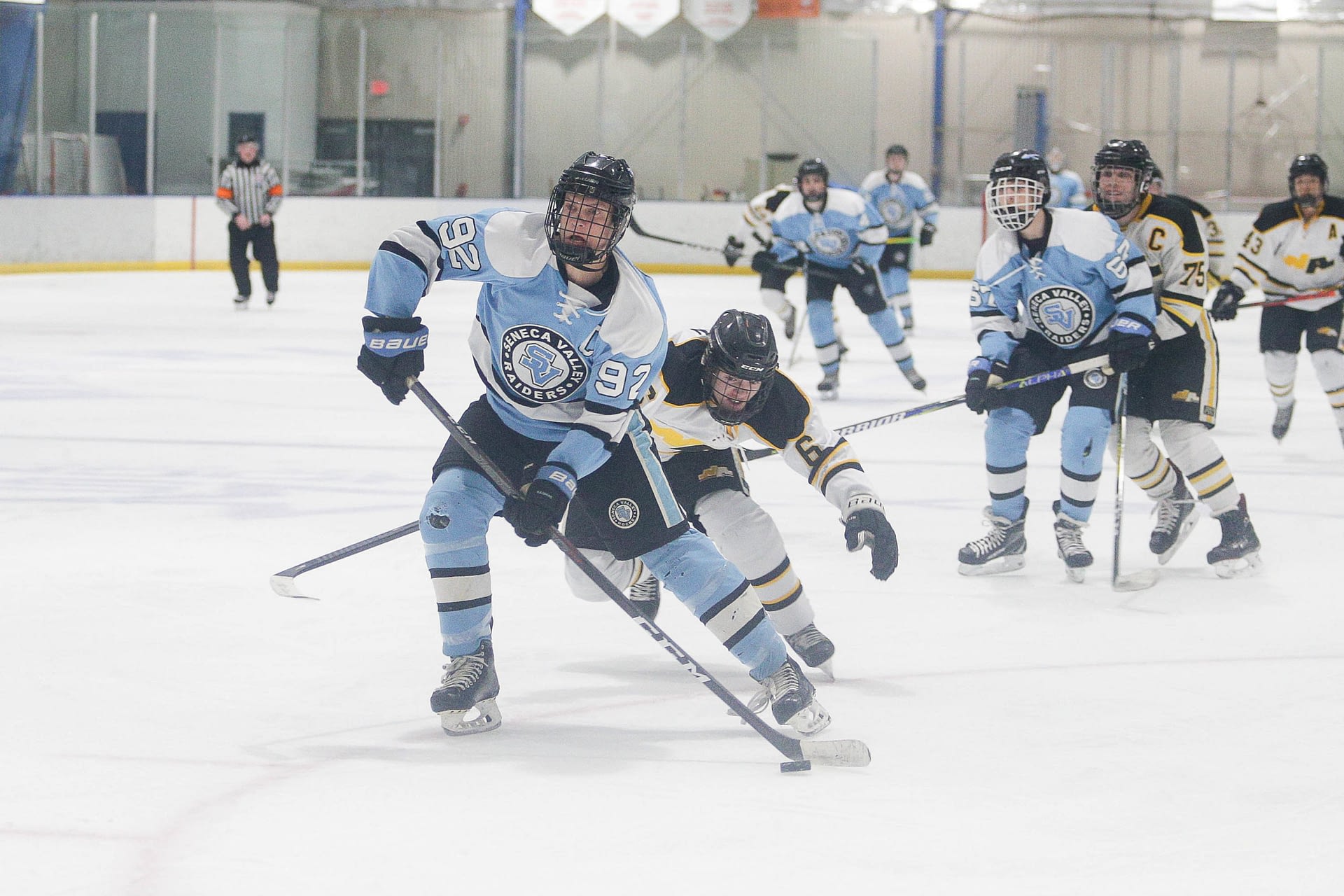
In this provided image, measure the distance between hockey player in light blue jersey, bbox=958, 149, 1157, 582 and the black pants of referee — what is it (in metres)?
7.65

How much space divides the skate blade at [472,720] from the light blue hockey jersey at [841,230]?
516cm

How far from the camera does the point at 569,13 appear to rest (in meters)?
16.4

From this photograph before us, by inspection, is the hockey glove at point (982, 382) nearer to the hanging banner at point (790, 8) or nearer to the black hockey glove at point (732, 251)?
the black hockey glove at point (732, 251)

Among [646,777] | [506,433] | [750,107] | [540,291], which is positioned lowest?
[646,777]

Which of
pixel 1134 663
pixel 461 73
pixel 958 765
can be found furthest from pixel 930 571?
pixel 461 73

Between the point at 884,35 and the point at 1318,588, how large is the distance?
533 inches

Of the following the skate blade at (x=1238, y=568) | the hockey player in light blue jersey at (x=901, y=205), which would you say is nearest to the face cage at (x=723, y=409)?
the skate blade at (x=1238, y=568)

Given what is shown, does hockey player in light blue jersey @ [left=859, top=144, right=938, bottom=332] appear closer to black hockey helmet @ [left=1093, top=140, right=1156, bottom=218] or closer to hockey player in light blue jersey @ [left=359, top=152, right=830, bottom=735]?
black hockey helmet @ [left=1093, top=140, right=1156, bottom=218]

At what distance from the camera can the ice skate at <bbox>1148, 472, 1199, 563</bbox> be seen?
13.5ft

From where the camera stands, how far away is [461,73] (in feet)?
52.9

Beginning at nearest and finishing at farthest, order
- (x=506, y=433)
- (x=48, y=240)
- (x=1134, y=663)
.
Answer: (x=506, y=433), (x=1134, y=663), (x=48, y=240)

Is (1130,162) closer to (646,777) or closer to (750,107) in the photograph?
(646,777)

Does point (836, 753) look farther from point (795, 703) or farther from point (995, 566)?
point (995, 566)

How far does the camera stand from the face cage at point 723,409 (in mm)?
2777
